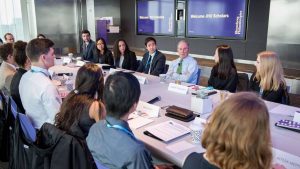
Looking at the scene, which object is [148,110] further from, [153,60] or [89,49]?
[89,49]

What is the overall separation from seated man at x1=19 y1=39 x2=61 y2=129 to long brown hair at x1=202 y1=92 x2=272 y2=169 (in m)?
1.39

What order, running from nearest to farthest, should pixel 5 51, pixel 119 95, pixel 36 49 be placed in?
pixel 119 95, pixel 36 49, pixel 5 51

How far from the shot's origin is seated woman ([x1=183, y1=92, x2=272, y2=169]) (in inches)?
34.4

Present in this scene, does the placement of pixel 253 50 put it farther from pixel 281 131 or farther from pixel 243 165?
pixel 243 165

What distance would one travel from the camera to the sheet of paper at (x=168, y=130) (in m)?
1.68

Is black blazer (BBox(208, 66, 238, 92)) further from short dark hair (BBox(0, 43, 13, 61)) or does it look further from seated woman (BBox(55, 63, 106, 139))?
short dark hair (BBox(0, 43, 13, 61))

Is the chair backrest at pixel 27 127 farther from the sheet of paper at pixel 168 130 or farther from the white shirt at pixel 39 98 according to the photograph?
the sheet of paper at pixel 168 130

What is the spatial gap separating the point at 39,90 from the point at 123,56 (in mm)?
2628

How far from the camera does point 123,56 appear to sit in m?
4.56

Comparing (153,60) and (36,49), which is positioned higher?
(36,49)

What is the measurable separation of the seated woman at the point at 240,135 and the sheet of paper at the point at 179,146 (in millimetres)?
591

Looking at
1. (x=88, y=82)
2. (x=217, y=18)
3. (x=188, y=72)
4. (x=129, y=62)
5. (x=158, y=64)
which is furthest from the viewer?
(x=217, y=18)

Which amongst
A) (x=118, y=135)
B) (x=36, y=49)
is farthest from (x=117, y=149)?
(x=36, y=49)

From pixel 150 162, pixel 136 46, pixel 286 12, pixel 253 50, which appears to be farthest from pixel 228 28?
pixel 150 162
